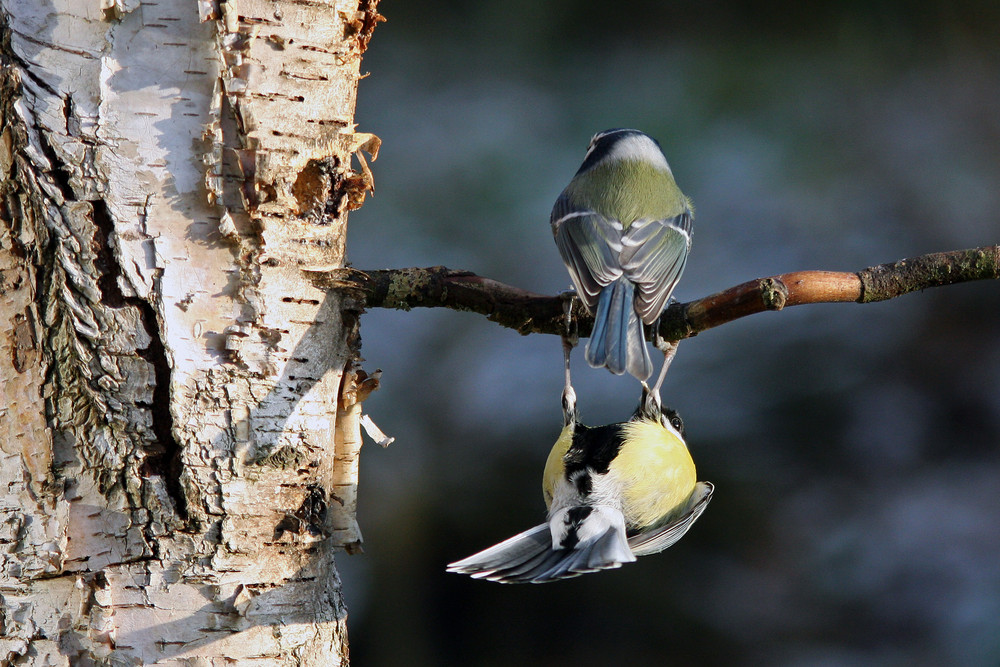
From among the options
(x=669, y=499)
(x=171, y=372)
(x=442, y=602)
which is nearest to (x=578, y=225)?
(x=669, y=499)

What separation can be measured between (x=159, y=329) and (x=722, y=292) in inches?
35.6

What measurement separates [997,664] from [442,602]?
1776mm

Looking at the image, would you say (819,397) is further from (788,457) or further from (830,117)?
(830,117)

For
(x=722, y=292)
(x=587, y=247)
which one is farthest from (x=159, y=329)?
(x=587, y=247)

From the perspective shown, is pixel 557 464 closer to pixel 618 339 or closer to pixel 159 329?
pixel 618 339

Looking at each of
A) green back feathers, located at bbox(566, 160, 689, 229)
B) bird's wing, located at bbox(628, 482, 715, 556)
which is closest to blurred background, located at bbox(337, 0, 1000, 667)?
green back feathers, located at bbox(566, 160, 689, 229)

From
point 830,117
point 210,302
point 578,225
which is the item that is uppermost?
point 830,117

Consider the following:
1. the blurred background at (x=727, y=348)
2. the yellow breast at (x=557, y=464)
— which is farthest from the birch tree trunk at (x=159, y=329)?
the blurred background at (x=727, y=348)

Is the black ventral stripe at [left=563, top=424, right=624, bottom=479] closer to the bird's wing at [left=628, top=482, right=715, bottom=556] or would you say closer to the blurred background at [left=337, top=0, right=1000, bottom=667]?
the bird's wing at [left=628, top=482, right=715, bottom=556]

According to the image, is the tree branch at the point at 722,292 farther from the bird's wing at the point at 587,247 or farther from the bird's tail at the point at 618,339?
the bird's wing at the point at 587,247

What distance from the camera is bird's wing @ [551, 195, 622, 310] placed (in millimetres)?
1951

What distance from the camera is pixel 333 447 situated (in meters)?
1.49

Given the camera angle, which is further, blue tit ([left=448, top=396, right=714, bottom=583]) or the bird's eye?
the bird's eye

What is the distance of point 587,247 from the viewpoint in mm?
2141
